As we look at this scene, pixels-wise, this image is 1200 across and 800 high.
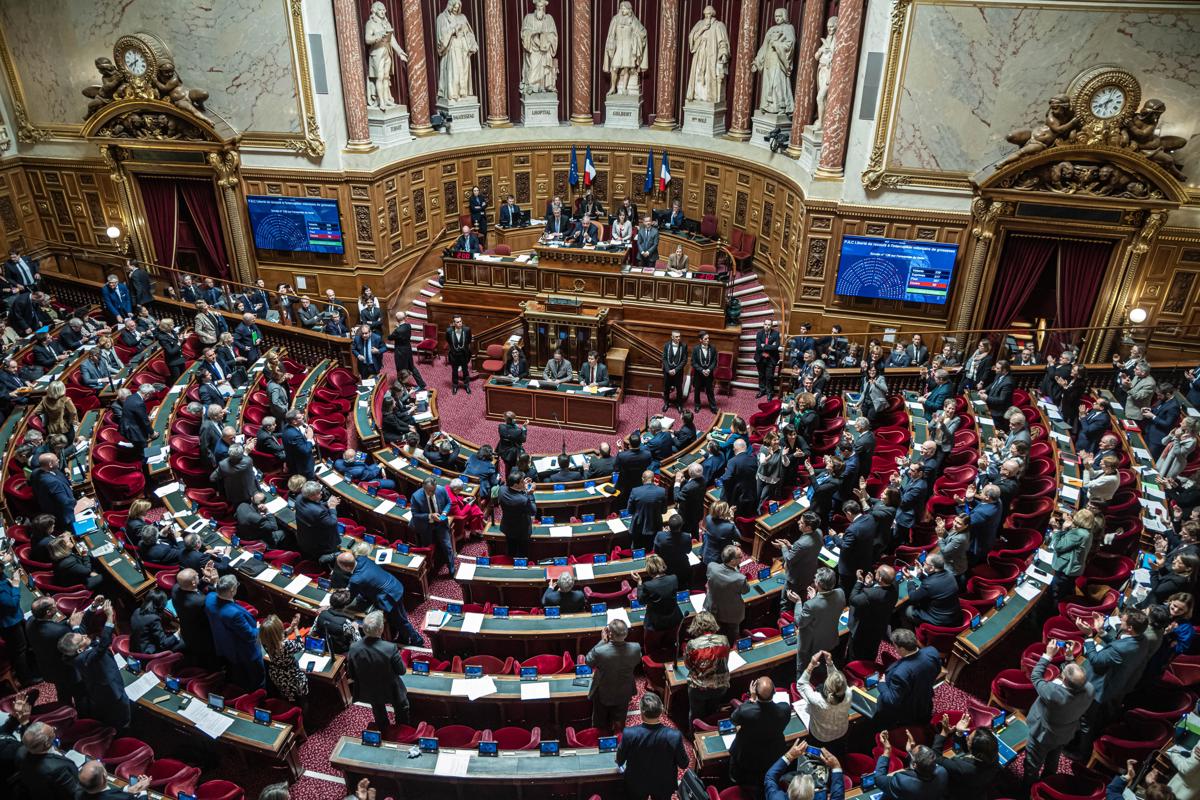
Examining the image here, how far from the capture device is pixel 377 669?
7.06 meters

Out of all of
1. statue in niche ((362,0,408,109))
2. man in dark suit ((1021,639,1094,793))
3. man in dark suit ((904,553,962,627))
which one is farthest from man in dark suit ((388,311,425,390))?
man in dark suit ((1021,639,1094,793))

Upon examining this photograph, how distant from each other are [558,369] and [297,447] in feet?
19.0

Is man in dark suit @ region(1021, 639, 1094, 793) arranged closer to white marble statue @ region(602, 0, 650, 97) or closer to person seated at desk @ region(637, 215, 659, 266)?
person seated at desk @ region(637, 215, 659, 266)

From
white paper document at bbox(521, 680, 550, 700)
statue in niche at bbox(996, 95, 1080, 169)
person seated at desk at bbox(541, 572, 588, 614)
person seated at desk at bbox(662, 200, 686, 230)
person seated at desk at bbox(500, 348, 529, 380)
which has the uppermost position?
statue in niche at bbox(996, 95, 1080, 169)

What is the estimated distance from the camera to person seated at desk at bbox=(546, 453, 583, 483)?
12.6m

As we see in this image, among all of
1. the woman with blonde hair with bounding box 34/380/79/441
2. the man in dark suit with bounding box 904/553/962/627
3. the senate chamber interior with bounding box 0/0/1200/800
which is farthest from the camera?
the woman with blonde hair with bounding box 34/380/79/441

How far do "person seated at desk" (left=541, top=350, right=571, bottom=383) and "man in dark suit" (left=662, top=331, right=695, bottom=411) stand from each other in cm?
201

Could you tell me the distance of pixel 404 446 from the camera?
13203 millimetres

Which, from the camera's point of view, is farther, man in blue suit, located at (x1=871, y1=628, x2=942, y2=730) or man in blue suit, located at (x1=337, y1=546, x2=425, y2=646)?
man in blue suit, located at (x1=337, y1=546, x2=425, y2=646)

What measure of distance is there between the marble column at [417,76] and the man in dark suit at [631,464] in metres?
12.8

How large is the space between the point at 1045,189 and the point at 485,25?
14798 mm

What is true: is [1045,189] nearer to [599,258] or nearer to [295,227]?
[599,258]

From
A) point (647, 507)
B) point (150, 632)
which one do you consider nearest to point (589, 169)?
point (647, 507)

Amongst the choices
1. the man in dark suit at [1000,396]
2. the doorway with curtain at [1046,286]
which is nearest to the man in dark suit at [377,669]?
the man in dark suit at [1000,396]
